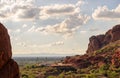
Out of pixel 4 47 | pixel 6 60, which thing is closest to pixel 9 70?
pixel 6 60

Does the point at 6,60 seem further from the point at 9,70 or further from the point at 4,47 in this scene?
the point at 4,47

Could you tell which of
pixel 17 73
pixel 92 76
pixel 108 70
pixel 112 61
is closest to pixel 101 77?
pixel 92 76

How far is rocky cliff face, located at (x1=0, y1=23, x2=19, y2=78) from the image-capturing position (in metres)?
32.8

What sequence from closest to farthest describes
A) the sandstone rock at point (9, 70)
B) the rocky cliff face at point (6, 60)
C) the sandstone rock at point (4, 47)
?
the sandstone rock at point (4, 47)
the rocky cliff face at point (6, 60)
the sandstone rock at point (9, 70)

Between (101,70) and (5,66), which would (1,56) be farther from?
(101,70)

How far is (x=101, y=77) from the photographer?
159 meters

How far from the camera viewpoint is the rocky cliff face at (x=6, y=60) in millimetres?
32812

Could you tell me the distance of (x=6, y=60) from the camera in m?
33.8

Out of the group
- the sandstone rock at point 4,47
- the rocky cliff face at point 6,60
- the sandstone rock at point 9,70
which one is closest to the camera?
the sandstone rock at point 4,47

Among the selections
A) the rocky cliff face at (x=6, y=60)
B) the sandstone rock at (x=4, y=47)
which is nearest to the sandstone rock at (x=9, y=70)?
the rocky cliff face at (x=6, y=60)

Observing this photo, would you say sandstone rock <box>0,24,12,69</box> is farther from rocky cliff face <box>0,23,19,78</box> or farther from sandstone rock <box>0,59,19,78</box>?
sandstone rock <box>0,59,19,78</box>

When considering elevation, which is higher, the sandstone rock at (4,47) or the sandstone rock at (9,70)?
the sandstone rock at (4,47)

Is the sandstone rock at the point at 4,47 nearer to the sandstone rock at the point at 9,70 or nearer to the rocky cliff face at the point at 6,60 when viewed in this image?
the rocky cliff face at the point at 6,60

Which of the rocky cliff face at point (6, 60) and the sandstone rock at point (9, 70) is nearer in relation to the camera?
the rocky cliff face at point (6, 60)
